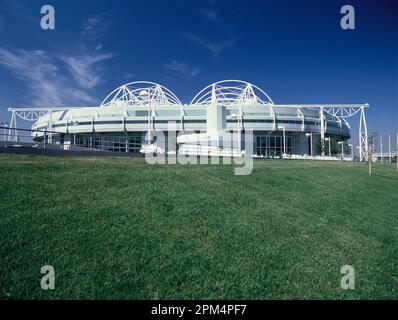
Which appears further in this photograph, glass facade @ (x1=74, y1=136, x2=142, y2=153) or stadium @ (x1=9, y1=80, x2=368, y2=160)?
stadium @ (x1=9, y1=80, x2=368, y2=160)

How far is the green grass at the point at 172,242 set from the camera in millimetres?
3992

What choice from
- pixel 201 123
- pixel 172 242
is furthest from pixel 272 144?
pixel 172 242

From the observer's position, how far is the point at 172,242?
5074mm

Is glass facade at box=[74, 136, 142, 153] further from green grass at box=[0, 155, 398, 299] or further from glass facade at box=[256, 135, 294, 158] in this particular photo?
glass facade at box=[256, 135, 294, 158]

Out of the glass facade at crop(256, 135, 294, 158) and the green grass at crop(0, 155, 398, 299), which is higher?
the glass facade at crop(256, 135, 294, 158)

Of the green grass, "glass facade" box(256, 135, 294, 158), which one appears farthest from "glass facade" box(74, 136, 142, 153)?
"glass facade" box(256, 135, 294, 158)

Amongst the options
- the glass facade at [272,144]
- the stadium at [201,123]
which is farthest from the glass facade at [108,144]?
the glass facade at [272,144]

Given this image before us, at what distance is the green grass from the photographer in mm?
3992

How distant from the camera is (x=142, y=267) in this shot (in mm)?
4277

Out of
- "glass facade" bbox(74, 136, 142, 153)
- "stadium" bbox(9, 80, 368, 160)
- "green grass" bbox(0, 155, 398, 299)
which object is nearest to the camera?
"green grass" bbox(0, 155, 398, 299)

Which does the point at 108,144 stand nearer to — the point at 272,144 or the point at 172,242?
the point at 272,144

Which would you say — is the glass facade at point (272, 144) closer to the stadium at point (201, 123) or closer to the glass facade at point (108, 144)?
the stadium at point (201, 123)
